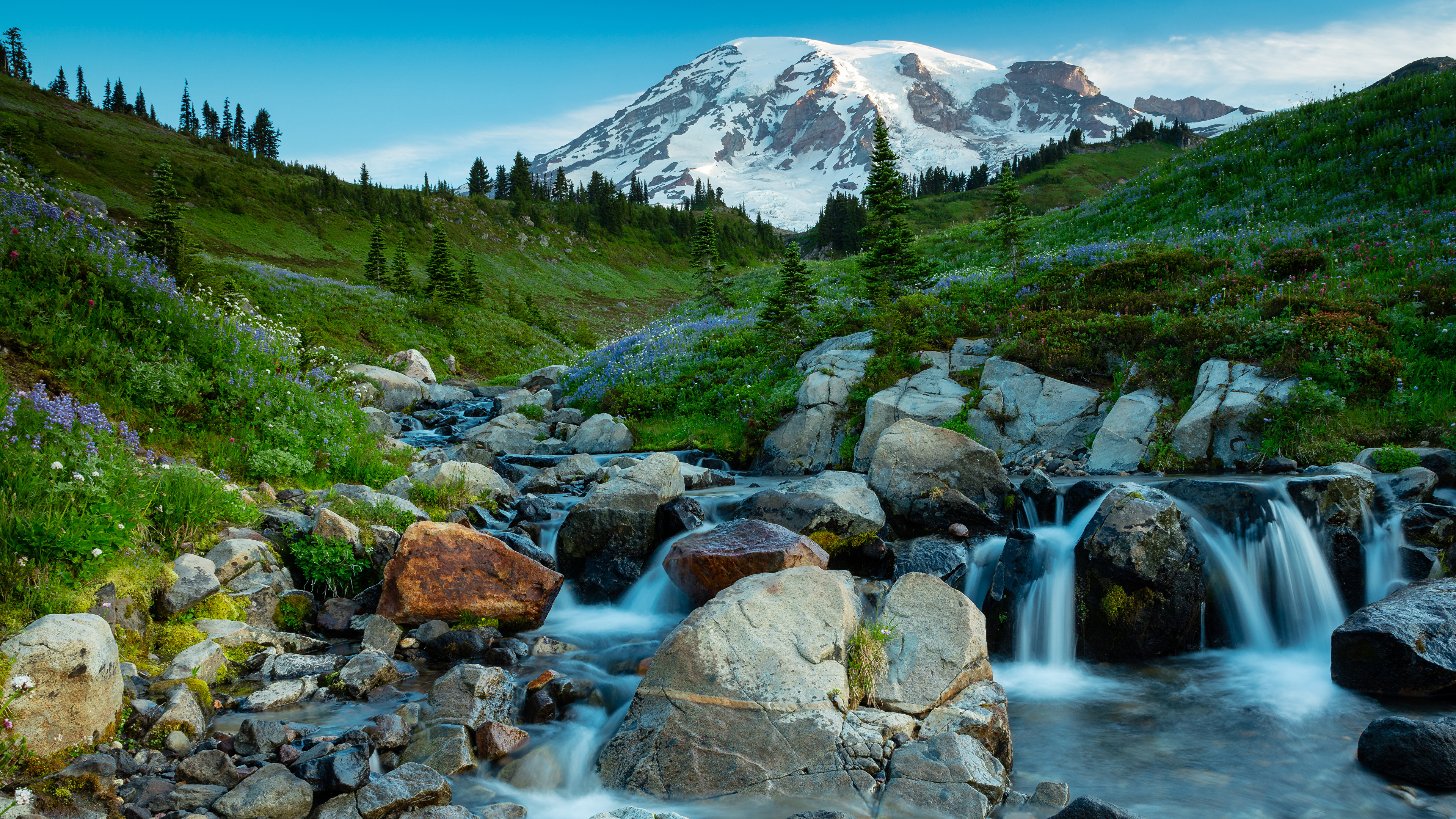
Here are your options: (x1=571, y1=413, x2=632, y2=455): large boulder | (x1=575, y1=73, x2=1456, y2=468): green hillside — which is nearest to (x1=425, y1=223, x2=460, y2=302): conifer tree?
(x1=575, y1=73, x2=1456, y2=468): green hillside

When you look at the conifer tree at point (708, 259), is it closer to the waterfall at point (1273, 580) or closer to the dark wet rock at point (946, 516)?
the dark wet rock at point (946, 516)

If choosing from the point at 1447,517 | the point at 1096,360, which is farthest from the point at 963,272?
the point at 1447,517

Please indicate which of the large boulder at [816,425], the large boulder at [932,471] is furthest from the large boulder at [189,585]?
the large boulder at [816,425]

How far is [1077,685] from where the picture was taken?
6902 mm

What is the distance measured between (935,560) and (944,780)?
4.11 meters

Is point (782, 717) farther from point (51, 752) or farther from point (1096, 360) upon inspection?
point (1096, 360)

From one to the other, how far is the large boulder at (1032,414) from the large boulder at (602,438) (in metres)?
7.89

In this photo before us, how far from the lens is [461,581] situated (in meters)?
7.68

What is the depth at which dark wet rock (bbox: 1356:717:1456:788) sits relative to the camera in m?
4.69

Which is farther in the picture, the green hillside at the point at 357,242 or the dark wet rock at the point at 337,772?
the green hillside at the point at 357,242

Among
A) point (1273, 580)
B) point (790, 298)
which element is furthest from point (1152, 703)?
point (790, 298)

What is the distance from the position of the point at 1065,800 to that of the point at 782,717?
1882 mm

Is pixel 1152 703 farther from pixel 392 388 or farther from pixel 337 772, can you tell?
pixel 392 388

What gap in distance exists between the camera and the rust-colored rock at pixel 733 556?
24.6ft
